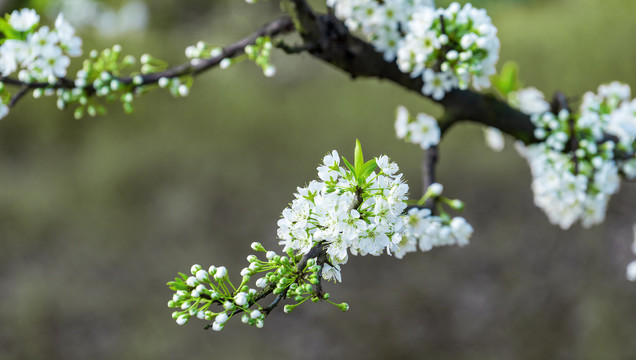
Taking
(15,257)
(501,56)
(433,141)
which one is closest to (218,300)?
(433,141)

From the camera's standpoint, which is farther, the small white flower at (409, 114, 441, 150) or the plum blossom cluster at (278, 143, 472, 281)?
the small white flower at (409, 114, 441, 150)

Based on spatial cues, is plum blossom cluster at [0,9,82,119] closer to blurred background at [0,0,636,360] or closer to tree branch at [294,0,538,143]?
tree branch at [294,0,538,143]

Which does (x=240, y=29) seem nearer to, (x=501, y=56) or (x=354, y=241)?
(x=501, y=56)

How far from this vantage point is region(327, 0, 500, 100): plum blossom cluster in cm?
71

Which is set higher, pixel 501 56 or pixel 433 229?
pixel 501 56

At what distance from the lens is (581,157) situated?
853 mm

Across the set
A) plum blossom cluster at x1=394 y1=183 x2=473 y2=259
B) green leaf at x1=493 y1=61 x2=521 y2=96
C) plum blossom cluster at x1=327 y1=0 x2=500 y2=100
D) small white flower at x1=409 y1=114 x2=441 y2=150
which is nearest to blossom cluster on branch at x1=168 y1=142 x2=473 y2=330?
plum blossom cluster at x1=394 y1=183 x2=473 y2=259

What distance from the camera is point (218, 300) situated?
438 mm

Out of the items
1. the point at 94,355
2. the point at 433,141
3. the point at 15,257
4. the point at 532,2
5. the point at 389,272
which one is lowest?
the point at 433,141

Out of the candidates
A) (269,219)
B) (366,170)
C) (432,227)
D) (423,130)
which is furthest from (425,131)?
(269,219)

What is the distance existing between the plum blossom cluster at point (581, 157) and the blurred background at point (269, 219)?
1508mm

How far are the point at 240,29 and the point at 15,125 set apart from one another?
1.20m

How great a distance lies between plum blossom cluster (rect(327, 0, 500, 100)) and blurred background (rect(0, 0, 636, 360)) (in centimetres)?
160

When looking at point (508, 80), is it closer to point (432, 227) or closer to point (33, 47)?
point (432, 227)
